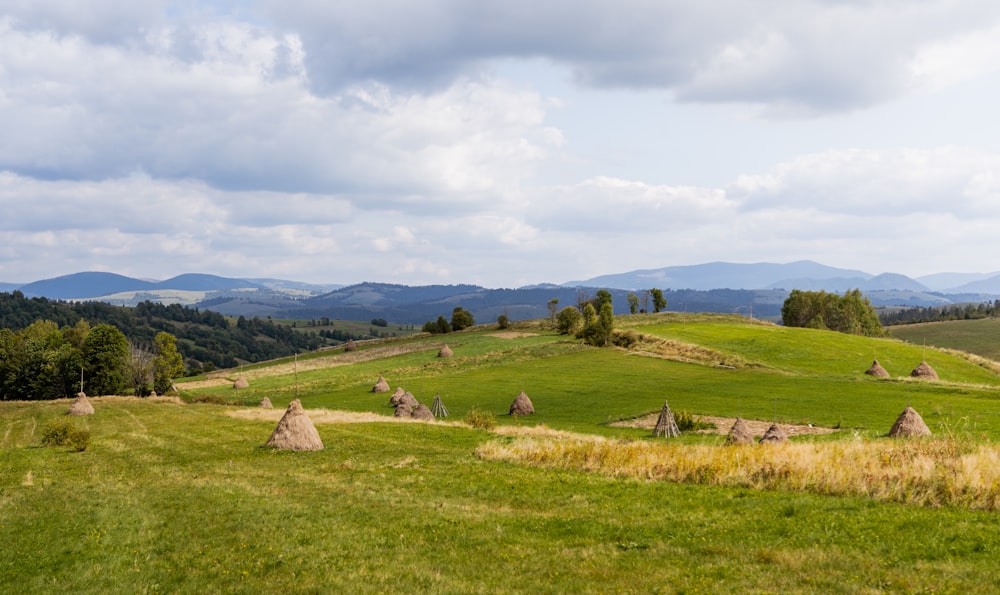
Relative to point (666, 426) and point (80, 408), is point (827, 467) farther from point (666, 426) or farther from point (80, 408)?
point (80, 408)

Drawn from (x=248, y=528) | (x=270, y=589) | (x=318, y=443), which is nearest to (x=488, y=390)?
(x=318, y=443)

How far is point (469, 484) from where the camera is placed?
21.1 meters

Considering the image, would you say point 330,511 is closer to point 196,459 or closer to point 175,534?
point 175,534

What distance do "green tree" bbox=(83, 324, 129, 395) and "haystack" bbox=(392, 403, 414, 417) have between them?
63.0 metres

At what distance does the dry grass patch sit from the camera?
1532 centimetres

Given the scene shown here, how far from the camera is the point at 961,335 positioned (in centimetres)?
16488

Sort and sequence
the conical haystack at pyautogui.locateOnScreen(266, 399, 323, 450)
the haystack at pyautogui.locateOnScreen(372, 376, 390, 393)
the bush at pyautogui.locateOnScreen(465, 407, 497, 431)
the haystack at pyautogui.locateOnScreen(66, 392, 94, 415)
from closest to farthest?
1. the conical haystack at pyautogui.locateOnScreen(266, 399, 323, 450)
2. the bush at pyautogui.locateOnScreen(465, 407, 497, 431)
3. the haystack at pyautogui.locateOnScreen(66, 392, 94, 415)
4. the haystack at pyautogui.locateOnScreen(372, 376, 390, 393)

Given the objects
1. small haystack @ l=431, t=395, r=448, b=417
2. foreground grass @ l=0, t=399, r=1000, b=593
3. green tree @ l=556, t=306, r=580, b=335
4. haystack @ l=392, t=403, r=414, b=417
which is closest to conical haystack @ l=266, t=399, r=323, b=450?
foreground grass @ l=0, t=399, r=1000, b=593

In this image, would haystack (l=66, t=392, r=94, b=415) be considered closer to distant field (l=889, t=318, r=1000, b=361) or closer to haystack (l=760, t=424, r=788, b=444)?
haystack (l=760, t=424, r=788, b=444)

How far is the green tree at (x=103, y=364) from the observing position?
95500 millimetres

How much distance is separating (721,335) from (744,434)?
71.4 metres

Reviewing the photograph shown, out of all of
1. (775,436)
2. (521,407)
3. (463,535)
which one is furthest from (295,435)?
(521,407)

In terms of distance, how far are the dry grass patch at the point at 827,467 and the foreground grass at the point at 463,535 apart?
938 millimetres

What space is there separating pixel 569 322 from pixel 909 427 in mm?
91037
